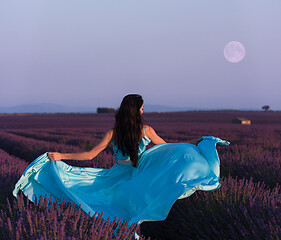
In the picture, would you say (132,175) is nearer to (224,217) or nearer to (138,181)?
(138,181)

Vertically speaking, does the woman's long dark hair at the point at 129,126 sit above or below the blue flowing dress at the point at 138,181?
above

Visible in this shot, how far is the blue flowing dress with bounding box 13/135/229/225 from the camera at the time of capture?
2551 mm

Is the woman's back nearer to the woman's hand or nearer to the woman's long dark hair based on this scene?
the woman's long dark hair

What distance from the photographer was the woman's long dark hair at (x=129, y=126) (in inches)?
115

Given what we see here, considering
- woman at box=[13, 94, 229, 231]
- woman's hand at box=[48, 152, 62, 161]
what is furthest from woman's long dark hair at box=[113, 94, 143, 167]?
woman's hand at box=[48, 152, 62, 161]

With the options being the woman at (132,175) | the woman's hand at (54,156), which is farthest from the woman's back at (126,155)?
the woman's hand at (54,156)

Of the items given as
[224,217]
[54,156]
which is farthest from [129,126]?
[224,217]

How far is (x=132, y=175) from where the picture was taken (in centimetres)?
303

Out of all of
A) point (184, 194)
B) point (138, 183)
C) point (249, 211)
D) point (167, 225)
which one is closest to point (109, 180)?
point (138, 183)

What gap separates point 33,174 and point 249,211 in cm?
194

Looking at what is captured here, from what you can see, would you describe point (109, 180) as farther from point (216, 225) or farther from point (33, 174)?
point (216, 225)

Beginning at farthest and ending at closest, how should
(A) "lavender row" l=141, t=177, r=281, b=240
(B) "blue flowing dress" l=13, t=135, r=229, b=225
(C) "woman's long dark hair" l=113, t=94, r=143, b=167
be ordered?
(C) "woman's long dark hair" l=113, t=94, r=143, b=167, (B) "blue flowing dress" l=13, t=135, r=229, b=225, (A) "lavender row" l=141, t=177, r=281, b=240

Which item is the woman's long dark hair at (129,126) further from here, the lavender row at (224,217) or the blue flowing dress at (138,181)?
the lavender row at (224,217)

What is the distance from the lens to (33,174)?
302 centimetres
